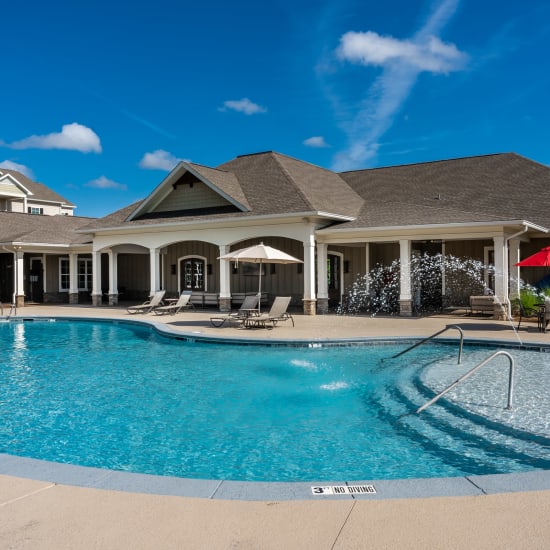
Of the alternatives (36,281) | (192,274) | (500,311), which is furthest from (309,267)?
(36,281)

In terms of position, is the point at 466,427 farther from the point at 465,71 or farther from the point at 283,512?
the point at 465,71

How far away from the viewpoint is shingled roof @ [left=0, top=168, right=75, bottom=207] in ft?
150

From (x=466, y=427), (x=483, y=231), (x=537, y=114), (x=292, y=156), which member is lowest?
(x=466, y=427)

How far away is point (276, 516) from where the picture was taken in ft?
10.9

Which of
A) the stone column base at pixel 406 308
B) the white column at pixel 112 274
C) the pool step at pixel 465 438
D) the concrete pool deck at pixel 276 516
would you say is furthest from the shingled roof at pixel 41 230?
the concrete pool deck at pixel 276 516

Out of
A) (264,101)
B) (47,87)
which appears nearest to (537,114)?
(264,101)

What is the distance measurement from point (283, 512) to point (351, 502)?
19.3 inches

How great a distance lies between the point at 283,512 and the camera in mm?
3375

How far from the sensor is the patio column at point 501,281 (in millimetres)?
16062

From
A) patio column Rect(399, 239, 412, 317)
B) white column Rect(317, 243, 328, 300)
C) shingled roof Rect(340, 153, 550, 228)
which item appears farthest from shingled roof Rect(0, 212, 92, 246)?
patio column Rect(399, 239, 412, 317)

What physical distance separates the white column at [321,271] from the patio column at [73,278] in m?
13.6

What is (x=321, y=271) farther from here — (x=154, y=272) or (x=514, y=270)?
(x=154, y=272)

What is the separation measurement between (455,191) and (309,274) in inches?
303

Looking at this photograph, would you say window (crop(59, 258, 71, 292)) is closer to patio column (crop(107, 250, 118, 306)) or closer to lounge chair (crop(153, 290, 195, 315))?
patio column (crop(107, 250, 118, 306))
